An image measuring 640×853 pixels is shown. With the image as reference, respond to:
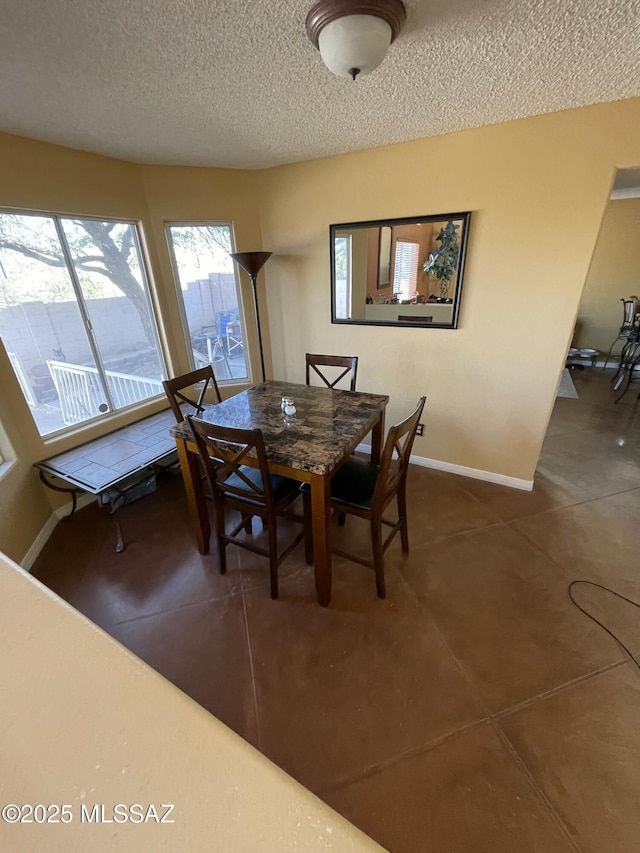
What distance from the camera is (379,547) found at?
1.71m

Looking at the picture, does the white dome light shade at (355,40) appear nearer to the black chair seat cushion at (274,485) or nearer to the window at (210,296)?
the black chair seat cushion at (274,485)

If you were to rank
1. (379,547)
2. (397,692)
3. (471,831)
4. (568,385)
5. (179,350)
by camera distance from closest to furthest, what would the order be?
(471,831) → (397,692) → (379,547) → (179,350) → (568,385)

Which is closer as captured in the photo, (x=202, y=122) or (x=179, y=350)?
(x=202, y=122)

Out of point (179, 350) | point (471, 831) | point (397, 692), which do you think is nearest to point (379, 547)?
point (397, 692)

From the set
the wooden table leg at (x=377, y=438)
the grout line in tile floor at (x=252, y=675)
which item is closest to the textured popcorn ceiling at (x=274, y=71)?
the wooden table leg at (x=377, y=438)

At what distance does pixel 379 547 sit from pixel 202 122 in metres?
2.50

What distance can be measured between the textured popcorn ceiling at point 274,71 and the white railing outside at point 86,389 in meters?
Answer: 1.39

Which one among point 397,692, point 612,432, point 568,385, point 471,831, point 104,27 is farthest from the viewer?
point 568,385

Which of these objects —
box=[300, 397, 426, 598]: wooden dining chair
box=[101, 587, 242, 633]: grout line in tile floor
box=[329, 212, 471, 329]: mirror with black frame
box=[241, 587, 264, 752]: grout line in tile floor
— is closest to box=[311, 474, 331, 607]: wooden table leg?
box=[300, 397, 426, 598]: wooden dining chair

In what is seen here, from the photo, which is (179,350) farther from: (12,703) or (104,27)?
(12,703)

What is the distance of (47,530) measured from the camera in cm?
231

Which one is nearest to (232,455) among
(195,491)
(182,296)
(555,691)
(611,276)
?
(195,491)

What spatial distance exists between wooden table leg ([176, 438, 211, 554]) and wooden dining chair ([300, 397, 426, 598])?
622mm

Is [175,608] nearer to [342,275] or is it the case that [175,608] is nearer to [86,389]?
[86,389]
